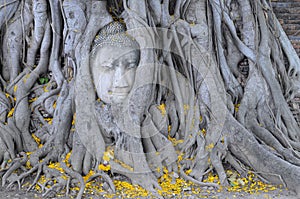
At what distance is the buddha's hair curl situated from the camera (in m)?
3.31

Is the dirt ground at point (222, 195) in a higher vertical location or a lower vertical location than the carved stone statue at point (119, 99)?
lower

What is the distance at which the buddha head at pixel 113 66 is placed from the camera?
10.8ft

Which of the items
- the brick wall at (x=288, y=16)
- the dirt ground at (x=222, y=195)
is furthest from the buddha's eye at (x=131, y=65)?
the brick wall at (x=288, y=16)

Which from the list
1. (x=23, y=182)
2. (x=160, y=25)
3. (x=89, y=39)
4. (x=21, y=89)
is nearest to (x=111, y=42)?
(x=89, y=39)

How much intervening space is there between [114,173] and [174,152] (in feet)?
2.08

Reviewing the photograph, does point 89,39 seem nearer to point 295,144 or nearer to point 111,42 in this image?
point 111,42

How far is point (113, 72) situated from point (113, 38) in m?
0.35

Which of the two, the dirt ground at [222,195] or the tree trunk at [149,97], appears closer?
the dirt ground at [222,195]

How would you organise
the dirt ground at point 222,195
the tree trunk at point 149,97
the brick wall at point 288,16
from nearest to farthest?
the dirt ground at point 222,195 < the tree trunk at point 149,97 < the brick wall at point 288,16

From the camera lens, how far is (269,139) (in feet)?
11.4

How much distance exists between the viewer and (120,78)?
3.29 meters

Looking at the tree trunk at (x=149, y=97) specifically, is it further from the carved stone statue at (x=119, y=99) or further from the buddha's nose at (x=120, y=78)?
the buddha's nose at (x=120, y=78)

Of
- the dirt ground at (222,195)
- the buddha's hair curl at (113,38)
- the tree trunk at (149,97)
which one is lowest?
the dirt ground at (222,195)

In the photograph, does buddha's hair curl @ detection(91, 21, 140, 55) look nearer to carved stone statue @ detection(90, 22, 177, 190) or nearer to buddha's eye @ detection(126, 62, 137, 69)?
carved stone statue @ detection(90, 22, 177, 190)
